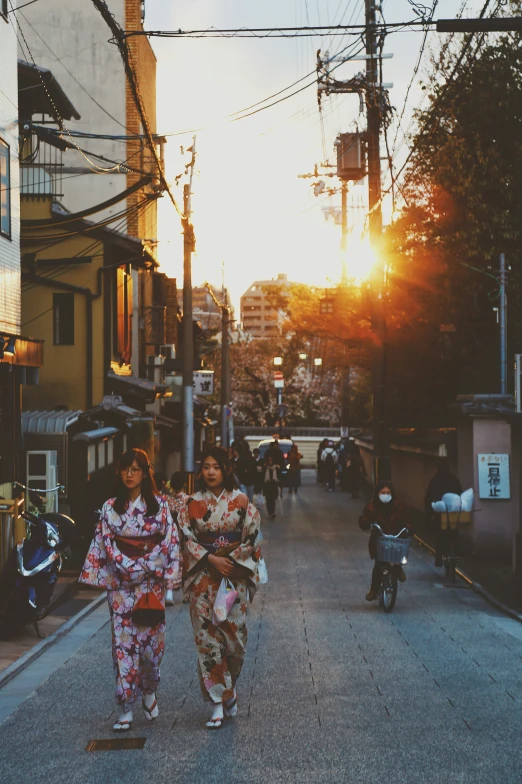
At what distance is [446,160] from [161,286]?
1183 cm

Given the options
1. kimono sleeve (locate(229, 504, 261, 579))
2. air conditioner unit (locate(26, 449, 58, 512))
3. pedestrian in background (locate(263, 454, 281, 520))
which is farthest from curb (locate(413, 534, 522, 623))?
pedestrian in background (locate(263, 454, 281, 520))

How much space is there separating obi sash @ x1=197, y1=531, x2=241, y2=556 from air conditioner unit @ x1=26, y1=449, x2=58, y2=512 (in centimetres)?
1107

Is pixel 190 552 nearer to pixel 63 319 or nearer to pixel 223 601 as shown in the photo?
pixel 223 601

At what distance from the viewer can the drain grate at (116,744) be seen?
6979 mm

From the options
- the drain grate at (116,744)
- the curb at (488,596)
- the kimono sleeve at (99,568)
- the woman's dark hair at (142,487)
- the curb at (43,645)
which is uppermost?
the woman's dark hair at (142,487)

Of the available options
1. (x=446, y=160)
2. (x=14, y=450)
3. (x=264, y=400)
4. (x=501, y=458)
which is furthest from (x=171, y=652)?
(x=264, y=400)

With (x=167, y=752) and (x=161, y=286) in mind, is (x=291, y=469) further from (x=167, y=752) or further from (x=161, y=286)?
(x=167, y=752)

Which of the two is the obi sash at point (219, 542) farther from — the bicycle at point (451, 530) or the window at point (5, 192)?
the window at point (5, 192)

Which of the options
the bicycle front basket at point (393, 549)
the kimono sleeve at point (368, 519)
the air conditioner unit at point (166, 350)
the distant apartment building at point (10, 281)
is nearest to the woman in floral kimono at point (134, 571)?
the bicycle front basket at point (393, 549)

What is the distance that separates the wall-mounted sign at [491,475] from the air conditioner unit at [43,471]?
27.1ft

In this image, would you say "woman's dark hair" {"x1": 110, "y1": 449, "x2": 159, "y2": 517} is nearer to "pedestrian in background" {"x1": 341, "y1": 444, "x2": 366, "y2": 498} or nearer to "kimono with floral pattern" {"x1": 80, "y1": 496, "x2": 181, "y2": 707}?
"kimono with floral pattern" {"x1": 80, "y1": 496, "x2": 181, "y2": 707}

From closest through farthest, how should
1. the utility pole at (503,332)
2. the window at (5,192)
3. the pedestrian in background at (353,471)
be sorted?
the window at (5,192) → the utility pole at (503,332) → the pedestrian in background at (353,471)

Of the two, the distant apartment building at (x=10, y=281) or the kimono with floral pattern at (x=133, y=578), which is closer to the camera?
the kimono with floral pattern at (x=133, y=578)

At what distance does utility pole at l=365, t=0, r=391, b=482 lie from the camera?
2523 cm
